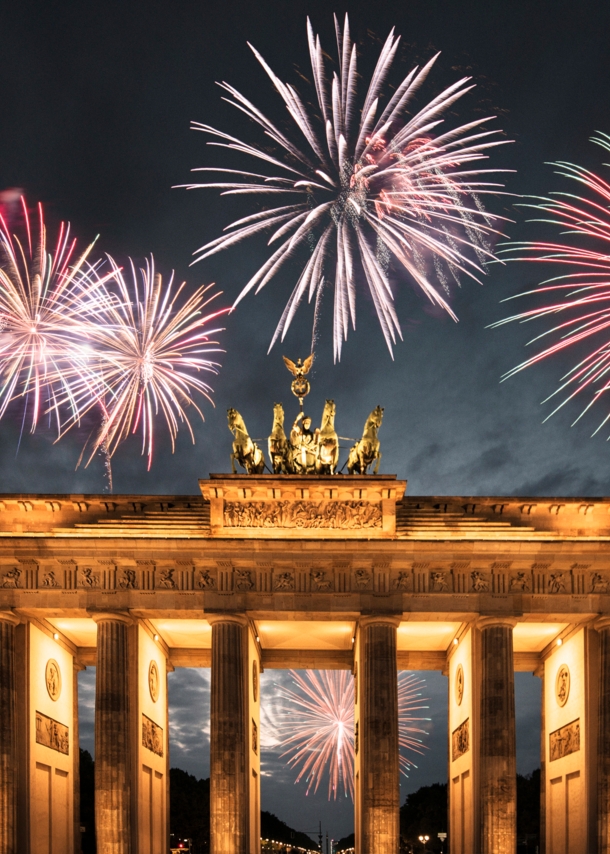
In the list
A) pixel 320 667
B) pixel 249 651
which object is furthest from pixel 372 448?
pixel 320 667

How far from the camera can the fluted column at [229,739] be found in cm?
4150

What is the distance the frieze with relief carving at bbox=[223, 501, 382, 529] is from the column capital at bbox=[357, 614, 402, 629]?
3977 millimetres

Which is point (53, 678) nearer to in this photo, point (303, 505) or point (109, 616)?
point (109, 616)

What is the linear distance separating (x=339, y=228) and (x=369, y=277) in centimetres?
278

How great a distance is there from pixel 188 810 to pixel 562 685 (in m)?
66.1

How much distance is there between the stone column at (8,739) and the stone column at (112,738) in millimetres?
3397

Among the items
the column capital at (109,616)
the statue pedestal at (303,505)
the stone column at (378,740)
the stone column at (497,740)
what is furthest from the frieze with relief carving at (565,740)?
the column capital at (109,616)

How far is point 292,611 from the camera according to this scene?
143 ft

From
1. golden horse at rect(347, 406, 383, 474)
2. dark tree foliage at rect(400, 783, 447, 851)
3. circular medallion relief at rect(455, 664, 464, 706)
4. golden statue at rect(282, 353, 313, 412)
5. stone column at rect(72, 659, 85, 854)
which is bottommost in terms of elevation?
dark tree foliage at rect(400, 783, 447, 851)

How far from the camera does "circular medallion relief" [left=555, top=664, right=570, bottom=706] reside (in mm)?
46719

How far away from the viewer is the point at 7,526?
46500 millimetres

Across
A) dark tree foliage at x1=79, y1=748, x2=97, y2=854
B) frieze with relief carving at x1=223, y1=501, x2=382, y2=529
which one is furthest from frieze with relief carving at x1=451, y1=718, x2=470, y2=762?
dark tree foliage at x1=79, y1=748, x2=97, y2=854

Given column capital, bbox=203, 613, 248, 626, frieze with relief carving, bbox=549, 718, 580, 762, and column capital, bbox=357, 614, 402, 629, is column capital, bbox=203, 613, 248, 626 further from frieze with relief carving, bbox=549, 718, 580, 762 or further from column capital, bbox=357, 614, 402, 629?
frieze with relief carving, bbox=549, 718, 580, 762

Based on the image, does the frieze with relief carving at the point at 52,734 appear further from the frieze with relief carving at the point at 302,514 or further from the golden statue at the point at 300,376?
the golden statue at the point at 300,376
